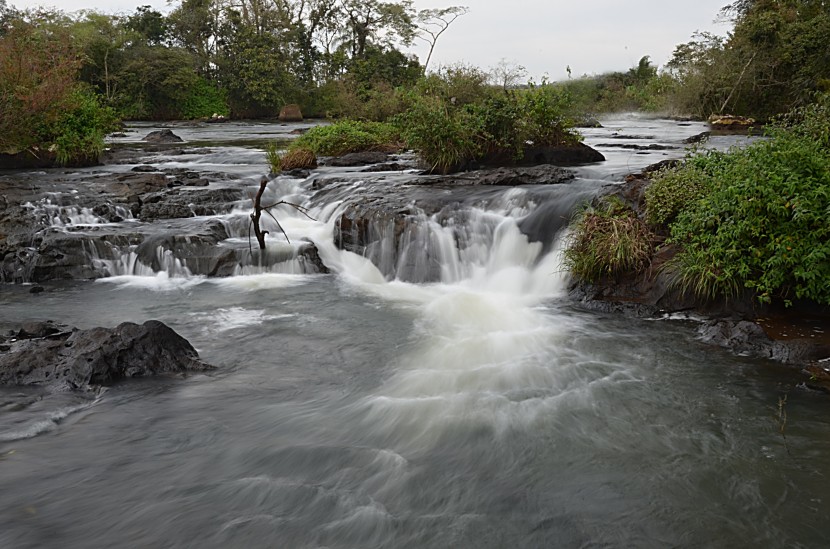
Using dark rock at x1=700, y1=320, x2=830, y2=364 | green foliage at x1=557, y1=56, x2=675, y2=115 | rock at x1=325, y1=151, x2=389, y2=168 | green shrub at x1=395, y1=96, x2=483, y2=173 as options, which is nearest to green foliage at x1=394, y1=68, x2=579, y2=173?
green shrub at x1=395, y1=96, x2=483, y2=173

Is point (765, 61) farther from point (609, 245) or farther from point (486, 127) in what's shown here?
point (609, 245)

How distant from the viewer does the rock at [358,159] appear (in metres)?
16.1

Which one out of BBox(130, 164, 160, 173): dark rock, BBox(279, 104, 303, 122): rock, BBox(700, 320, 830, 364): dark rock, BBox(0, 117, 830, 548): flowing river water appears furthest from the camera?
BBox(279, 104, 303, 122): rock

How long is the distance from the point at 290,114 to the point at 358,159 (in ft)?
102

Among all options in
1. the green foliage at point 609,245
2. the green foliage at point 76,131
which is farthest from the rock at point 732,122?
the green foliage at point 76,131

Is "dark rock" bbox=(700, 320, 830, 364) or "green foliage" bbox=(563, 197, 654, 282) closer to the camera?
"dark rock" bbox=(700, 320, 830, 364)

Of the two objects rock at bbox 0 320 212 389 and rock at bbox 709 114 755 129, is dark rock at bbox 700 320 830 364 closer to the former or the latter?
rock at bbox 0 320 212 389

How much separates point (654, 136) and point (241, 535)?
22.7m

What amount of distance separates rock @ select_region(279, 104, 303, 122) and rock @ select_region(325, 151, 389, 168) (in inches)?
1169

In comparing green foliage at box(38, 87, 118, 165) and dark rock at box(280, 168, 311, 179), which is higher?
green foliage at box(38, 87, 118, 165)

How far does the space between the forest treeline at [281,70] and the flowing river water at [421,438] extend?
8.17 meters

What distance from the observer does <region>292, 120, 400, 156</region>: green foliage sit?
1759 cm

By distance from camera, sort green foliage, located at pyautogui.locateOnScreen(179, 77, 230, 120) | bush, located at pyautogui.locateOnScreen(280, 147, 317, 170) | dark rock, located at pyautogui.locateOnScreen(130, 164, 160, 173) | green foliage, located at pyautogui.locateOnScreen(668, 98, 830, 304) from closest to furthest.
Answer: green foliage, located at pyautogui.locateOnScreen(668, 98, 830, 304), dark rock, located at pyautogui.locateOnScreen(130, 164, 160, 173), bush, located at pyautogui.locateOnScreen(280, 147, 317, 170), green foliage, located at pyautogui.locateOnScreen(179, 77, 230, 120)

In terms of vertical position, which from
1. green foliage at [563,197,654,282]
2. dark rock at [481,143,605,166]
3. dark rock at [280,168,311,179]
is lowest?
green foliage at [563,197,654,282]
